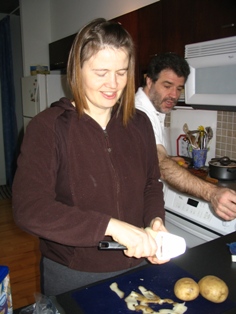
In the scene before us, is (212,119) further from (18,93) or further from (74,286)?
(18,93)

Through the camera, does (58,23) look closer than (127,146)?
No

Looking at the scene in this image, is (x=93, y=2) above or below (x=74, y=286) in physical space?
above

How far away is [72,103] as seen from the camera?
96 centimetres

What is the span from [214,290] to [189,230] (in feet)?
3.75

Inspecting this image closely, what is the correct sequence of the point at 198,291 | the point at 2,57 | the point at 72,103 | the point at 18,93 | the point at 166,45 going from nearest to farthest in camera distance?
the point at 198,291
the point at 72,103
the point at 166,45
the point at 2,57
the point at 18,93

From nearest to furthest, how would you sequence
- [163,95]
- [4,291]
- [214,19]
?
[4,291] → [214,19] → [163,95]

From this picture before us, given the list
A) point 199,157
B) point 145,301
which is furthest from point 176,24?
point 145,301

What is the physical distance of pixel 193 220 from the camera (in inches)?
73.2

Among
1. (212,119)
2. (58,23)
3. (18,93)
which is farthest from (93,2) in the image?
(18,93)

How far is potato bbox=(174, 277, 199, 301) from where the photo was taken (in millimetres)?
790

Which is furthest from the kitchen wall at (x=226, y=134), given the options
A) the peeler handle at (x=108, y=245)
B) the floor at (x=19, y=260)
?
the floor at (x=19, y=260)

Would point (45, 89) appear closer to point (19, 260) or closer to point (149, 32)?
point (149, 32)

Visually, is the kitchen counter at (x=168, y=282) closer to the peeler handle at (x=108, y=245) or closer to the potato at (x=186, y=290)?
the potato at (x=186, y=290)

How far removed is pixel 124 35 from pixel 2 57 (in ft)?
13.3
